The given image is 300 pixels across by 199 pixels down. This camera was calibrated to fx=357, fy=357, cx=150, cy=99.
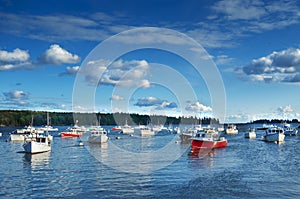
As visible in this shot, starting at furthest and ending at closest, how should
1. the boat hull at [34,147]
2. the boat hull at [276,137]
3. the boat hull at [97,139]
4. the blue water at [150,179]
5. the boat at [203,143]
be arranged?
the boat hull at [276,137] < the boat hull at [97,139] < the boat at [203,143] < the boat hull at [34,147] < the blue water at [150,179]

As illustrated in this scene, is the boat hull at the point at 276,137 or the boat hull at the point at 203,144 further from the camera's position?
the boat hull at the point at 276,137

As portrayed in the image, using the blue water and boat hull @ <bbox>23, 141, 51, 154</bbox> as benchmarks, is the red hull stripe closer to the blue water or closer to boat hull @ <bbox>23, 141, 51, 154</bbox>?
the blue water

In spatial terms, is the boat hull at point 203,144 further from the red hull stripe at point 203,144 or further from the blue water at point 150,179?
the blue water at point 150,179

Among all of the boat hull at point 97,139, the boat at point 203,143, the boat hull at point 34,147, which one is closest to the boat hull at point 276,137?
the boat at point 203,143

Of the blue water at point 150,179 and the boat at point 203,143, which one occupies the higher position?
the boat at point 203,143

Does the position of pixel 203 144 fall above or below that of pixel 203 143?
below

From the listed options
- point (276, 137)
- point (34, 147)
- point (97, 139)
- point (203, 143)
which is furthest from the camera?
point (276, 137)

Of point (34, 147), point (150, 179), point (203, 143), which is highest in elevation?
point (203, 143)

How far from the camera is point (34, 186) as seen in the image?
31.4m

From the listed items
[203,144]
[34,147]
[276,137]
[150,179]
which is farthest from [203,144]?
[276,137]

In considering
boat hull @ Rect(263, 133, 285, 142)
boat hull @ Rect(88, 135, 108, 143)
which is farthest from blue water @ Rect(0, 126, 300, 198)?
boat hull @ Rect(263, 133, 285, 142)

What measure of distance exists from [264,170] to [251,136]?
252 feet

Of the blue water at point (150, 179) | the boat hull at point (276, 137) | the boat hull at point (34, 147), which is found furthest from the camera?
the boat hull at point (276, 137)

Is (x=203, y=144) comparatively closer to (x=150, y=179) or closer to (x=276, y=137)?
(x=150, y=179)
